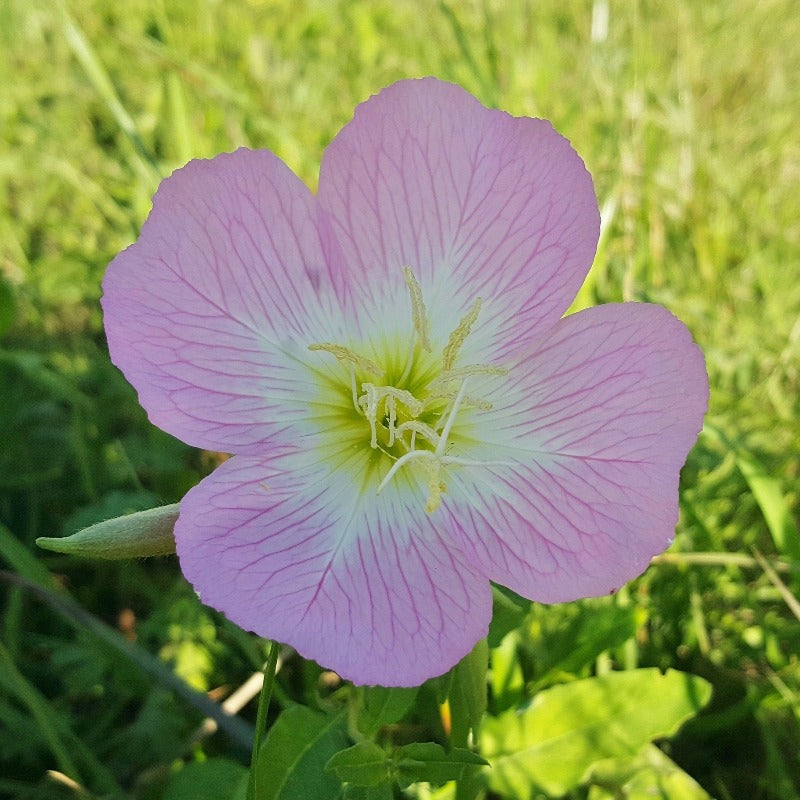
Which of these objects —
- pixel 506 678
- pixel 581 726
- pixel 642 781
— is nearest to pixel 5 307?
pixel 506 678

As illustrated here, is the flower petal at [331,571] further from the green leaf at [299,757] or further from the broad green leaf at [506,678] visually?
the broad green leaf at [506,678]

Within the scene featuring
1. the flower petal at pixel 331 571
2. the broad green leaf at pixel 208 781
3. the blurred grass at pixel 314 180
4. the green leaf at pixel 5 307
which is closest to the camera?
the flower petal at pixel 331 571

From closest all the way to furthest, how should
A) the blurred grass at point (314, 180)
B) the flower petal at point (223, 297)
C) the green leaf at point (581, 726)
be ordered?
the flower petal at point (223, 297), the green leaf at point (581, 726), the blurred grass at point (314, 180)

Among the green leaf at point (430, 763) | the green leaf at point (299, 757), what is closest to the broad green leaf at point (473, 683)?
the green leaf at point (430, 763)

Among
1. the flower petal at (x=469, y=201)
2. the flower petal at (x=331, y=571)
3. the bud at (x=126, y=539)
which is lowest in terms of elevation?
the flower petal at (x=331, y=571)

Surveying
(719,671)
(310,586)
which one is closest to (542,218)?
(310,586)

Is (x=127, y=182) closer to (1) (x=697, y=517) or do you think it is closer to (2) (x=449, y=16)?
(2) (x=449, y=16)

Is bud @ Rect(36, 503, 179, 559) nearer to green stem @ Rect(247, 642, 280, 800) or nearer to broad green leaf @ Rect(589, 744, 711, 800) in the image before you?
green stem @ Rect(247, 642, 280, 800)
